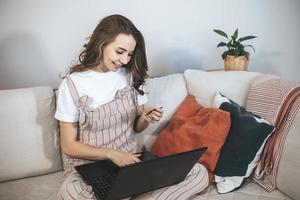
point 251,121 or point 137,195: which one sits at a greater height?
point 251,121

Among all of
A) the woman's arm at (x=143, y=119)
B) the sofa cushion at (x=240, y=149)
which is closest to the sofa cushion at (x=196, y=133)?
the sofa cushion at (x=240, y=149)

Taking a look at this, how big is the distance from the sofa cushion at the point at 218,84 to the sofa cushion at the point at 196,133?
2.9 inches

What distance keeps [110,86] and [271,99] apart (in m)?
0.72

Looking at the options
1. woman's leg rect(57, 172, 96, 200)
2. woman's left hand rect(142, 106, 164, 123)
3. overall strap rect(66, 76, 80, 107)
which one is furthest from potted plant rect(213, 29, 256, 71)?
woman's leg rect(57, 172, 96, 200)

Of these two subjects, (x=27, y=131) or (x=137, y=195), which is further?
(x=27, y=131)

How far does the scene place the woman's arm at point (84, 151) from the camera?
1270 mm

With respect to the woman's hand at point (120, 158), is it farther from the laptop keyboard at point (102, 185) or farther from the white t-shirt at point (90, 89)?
the white t-shirt at point (90, 89)

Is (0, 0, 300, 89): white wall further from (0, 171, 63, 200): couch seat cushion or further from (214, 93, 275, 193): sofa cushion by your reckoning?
(214, 93, 275, 193): sofa cushion

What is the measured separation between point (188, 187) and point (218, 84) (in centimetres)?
60

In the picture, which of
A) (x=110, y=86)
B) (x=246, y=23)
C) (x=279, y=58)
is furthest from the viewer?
(x=279, y=58)

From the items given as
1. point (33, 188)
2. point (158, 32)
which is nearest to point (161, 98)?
point (158, 32)

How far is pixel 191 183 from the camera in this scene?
4.37 feet

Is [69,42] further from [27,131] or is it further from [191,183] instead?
[191,183]

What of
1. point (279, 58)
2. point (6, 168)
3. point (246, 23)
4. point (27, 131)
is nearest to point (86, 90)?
point (27, 131)
